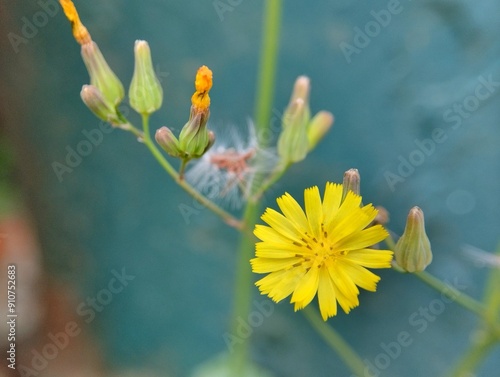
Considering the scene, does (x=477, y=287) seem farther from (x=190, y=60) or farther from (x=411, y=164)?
(x=190, y=60)

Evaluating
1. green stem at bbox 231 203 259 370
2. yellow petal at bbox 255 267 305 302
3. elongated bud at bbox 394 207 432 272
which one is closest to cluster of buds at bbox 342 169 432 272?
elongated bud at bbox 394 207 432 272

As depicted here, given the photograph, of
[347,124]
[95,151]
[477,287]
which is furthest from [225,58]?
[477,287]

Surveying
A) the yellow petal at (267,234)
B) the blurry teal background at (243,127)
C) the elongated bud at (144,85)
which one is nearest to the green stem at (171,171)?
the elongated bud at (144,85)

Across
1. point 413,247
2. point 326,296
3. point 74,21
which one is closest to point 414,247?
point 413,247

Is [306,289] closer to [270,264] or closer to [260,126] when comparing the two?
[270,264]

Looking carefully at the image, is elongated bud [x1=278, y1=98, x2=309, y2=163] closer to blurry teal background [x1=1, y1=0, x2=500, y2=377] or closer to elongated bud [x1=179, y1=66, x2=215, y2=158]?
elongated bud [x1=179, y1=66, x2=215, y2=158]

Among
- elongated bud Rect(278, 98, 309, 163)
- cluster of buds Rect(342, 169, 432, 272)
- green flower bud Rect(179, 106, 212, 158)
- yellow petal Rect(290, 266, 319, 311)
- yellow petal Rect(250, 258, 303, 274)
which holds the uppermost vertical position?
green flower bud Rect(179, 106, 212, 158)
